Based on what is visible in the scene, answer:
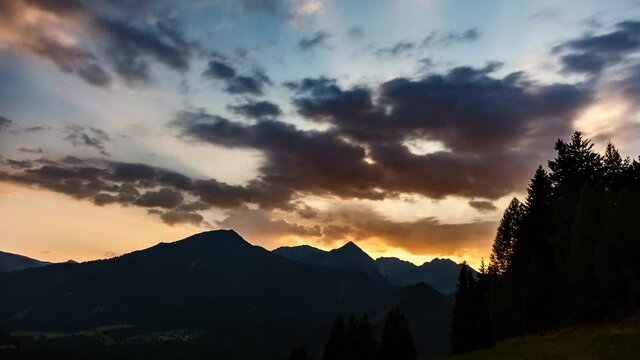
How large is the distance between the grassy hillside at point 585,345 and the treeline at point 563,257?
5999mm

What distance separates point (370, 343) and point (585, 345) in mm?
64344

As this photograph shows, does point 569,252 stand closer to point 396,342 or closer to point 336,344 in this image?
point 396,342

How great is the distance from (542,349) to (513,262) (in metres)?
37.5

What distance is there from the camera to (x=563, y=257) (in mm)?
70500

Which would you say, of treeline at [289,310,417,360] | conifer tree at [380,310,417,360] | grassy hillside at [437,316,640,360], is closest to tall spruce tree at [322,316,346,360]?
treeline at [289,310,417,360]

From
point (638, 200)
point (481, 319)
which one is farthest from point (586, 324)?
point (481, 319)

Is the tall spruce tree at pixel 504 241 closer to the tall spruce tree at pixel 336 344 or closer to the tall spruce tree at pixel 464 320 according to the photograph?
the tall spruce tree at pixel 464 320

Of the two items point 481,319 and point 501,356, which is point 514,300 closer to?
point 481,319

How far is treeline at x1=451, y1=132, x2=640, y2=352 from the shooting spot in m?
58.9

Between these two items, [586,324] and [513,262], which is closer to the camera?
[586,324]

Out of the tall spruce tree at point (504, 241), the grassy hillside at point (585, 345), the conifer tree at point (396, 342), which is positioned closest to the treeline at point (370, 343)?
the conifer tree at point (396, 342)

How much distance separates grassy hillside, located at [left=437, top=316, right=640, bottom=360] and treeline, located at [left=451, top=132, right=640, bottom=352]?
600 cm

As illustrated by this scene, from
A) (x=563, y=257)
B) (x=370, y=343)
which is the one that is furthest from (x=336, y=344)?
(x=563, y=257)

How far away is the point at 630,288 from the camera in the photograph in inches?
2251
